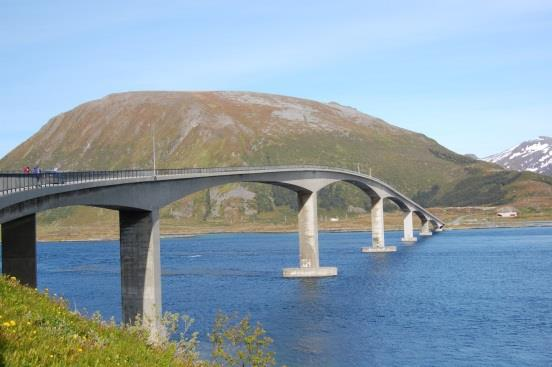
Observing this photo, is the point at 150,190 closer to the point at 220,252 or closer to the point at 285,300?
the point at 285,300

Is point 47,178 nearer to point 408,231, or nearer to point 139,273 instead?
point 139,273

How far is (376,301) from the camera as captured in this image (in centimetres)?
7006

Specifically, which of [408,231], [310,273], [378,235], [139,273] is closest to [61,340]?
[139,273]

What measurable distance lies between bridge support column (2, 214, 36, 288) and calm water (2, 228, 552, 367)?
1366 cm

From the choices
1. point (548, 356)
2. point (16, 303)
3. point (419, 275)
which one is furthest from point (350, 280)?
point (16, 303)

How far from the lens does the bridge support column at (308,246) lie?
95.2m

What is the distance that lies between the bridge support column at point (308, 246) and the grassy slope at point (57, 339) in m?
76.7

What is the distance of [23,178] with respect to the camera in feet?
130

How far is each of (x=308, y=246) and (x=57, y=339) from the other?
86.1 meters

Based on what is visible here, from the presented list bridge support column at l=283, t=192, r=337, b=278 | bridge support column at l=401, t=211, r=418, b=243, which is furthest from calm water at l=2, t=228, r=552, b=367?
bridge support column at l=401, t=211, r=418, b=243

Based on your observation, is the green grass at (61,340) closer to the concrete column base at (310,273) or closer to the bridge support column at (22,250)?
the bridge support column at (22,250)

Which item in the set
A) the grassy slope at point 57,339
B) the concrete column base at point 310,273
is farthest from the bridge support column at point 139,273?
the concrete column base at point 310,273

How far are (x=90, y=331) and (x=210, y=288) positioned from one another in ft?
217

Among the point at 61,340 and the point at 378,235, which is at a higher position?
the point at 61,340
